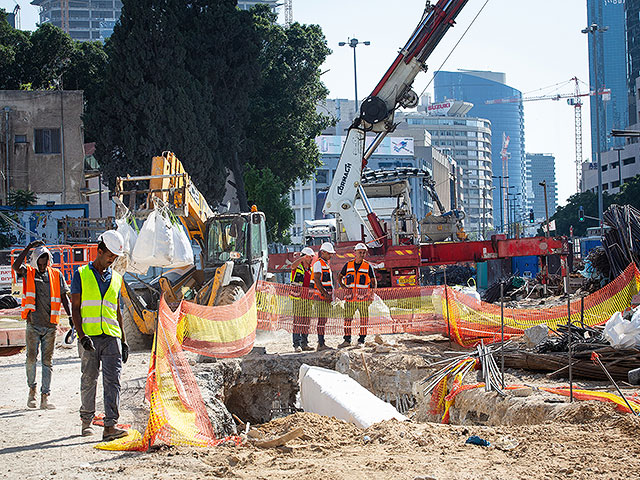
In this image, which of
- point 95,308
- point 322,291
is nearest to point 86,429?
point 95,308

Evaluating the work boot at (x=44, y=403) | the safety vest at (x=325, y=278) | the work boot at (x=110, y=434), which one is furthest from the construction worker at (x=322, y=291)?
the work boot at (x=110, y=434)

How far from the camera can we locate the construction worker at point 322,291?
41.7 feet

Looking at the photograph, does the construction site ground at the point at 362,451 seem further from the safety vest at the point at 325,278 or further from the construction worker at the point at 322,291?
the safety vest at the point at 325,278

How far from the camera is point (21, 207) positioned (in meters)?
32.3

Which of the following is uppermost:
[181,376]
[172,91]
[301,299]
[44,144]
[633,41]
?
[633,41]

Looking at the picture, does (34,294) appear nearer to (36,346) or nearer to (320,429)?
(36,346)

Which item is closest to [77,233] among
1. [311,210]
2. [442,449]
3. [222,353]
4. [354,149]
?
[354,149]

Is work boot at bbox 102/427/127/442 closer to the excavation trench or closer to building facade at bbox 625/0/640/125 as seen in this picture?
the excavation trench

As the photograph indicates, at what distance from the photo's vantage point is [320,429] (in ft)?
24.2

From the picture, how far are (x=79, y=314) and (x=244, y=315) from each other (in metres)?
5.03

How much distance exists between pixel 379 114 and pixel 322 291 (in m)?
8.95

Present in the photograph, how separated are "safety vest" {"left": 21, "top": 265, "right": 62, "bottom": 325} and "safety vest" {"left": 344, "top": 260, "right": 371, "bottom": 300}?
206 inches

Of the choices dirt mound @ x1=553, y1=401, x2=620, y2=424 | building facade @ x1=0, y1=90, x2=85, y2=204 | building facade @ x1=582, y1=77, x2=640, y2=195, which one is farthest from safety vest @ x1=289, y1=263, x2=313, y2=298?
building facade @ x1=582, y1=77, x2=640, y2=195

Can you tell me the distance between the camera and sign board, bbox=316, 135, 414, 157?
10062 centimetres
